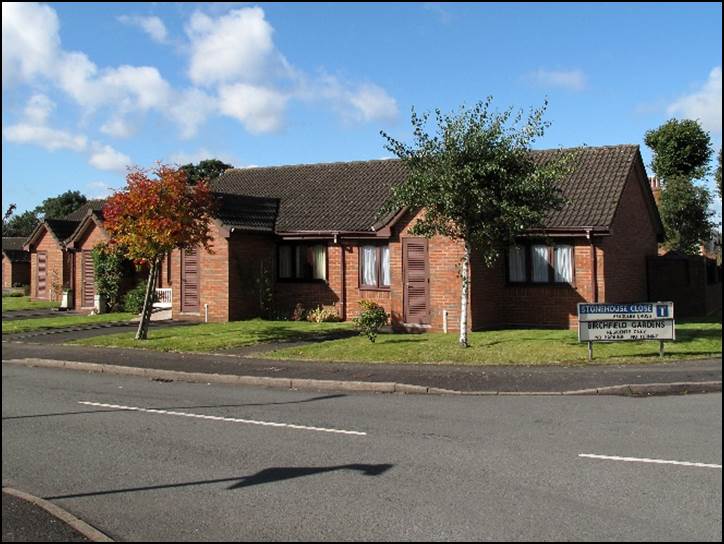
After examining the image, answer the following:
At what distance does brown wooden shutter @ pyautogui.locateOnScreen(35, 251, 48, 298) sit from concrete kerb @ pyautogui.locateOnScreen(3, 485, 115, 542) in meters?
31.4

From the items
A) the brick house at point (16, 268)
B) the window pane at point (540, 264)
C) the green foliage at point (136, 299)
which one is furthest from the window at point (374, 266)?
the brick house at point (16, 268)

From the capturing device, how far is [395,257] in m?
20.1

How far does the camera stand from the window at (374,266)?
21922 mm

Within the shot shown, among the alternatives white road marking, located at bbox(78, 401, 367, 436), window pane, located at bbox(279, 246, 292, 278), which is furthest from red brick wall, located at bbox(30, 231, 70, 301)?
white road marking, located at bbox(78, 401, 367, 436)

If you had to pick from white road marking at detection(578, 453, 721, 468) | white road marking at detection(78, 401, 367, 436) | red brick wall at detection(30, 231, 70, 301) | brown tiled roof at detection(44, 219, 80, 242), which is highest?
brown tiled roof at detection(44, 219, 80, 242)

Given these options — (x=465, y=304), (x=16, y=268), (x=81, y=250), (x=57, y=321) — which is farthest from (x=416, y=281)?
(x=16, y=268)

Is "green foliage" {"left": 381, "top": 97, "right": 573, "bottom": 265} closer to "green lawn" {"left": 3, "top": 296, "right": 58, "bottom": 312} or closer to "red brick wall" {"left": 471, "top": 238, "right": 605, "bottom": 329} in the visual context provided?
"red brick wall" {"left": 471, "top": 238, "right": 605, "bottom": 329}

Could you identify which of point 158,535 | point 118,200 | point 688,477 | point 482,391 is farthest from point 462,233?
point 158,535

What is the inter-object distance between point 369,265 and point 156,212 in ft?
24.4

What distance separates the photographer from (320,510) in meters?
5.44

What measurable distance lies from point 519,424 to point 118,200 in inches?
485

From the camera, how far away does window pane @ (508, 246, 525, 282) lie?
66.0ft

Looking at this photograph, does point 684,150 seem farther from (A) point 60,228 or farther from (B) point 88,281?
(A) point 60,228

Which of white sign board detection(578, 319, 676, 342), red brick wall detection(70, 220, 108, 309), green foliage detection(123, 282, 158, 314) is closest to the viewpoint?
white sign board detection(578, 319, 676, 342)
